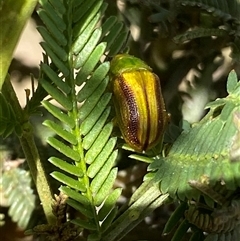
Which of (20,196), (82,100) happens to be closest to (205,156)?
(82,100)

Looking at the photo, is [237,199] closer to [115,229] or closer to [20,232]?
[115,229]

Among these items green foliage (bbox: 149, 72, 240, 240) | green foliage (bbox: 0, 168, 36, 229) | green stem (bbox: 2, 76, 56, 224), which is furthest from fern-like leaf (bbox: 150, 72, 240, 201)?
green foliage (bbox: 0, 168, 36, 229)

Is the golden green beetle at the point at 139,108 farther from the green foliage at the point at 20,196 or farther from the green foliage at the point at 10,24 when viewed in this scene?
the green foliage at the point at 20,196

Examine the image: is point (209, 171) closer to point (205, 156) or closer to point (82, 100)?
point (205, 156)

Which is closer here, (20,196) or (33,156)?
(33,156)

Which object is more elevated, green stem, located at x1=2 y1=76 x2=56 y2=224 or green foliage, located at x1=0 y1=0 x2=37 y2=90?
green foliage, located at x1=0 y1=0 x2=37 y2=90

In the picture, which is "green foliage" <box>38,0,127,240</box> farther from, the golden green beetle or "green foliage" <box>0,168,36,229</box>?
"green foliage" <box>0,168,36,229</box>
